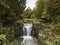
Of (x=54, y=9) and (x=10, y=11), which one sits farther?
(x=54, y=9)

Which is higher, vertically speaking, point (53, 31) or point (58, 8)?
point (58, 8)

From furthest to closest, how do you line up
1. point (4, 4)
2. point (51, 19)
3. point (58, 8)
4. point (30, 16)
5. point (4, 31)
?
point (30, 16), point (51, 19), point (58, 8), point (4, 4), point (4, 31)

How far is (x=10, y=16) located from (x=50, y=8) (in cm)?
472

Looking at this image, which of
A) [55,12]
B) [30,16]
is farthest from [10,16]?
[30,16]

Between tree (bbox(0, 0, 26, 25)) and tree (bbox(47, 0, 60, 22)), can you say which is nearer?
tree (bbox(0, 0, 26, 25))

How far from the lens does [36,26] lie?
2633 centimetres

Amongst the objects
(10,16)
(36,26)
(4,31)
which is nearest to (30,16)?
(36,26)

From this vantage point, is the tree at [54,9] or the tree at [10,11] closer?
the tree at [10,11]

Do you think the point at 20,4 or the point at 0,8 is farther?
the point at 20,4

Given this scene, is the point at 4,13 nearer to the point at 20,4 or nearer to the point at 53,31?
the point at 20,4

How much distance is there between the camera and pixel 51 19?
25.5m

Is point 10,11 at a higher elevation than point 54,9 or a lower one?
lower

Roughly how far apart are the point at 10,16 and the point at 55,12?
16.7ft

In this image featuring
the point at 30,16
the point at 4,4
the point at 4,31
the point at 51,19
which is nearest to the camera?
the point at 4,31
